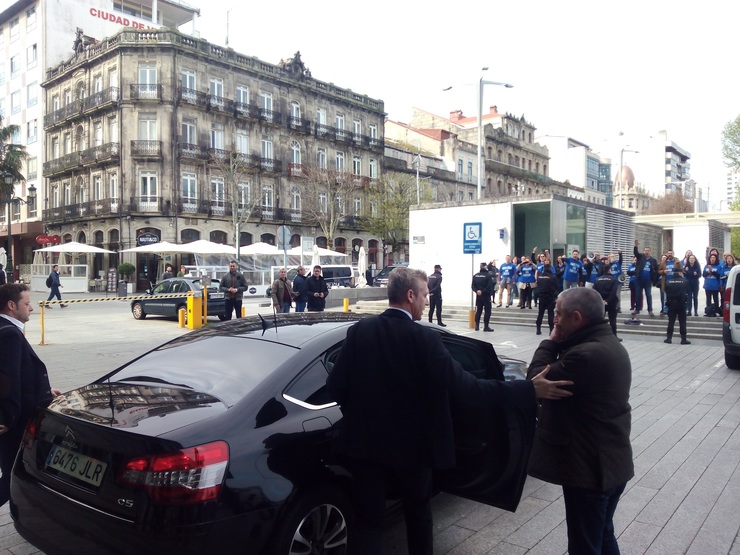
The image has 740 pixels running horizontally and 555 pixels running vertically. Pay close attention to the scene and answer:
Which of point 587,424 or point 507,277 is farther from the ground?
point 507,277

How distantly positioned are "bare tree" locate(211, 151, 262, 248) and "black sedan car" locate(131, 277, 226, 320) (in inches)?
805

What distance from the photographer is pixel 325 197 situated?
48.4m

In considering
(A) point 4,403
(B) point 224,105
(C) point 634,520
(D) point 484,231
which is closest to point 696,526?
(C) point 634,520

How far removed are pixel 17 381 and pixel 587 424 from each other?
10.7ft

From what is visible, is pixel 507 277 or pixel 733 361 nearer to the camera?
pixel 733 361

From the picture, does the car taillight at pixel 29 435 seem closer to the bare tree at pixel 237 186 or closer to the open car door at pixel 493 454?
the open car door at pixel 493 454

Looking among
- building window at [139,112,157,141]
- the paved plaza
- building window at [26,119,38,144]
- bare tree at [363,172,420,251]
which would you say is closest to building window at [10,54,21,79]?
building window at [26,119,38,144]

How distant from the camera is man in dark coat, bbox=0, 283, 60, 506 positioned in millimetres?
3584

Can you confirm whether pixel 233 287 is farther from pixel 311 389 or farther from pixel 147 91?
pixel 147 91

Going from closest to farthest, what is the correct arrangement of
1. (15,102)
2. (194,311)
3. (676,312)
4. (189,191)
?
(676,312) < (194,311) < (189,191) < (15,102)

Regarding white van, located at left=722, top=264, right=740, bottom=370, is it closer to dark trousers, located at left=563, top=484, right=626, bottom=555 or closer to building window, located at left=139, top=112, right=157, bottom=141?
dark trousers, located at left=563, top=484, right=626, bottom=555

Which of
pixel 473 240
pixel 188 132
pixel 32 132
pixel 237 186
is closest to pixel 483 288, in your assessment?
pixel 473 240

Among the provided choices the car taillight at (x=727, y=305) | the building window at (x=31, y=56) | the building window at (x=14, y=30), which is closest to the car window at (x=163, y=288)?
the car taillight at (x=727, y=305)

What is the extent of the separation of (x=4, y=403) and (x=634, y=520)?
4.31 m
